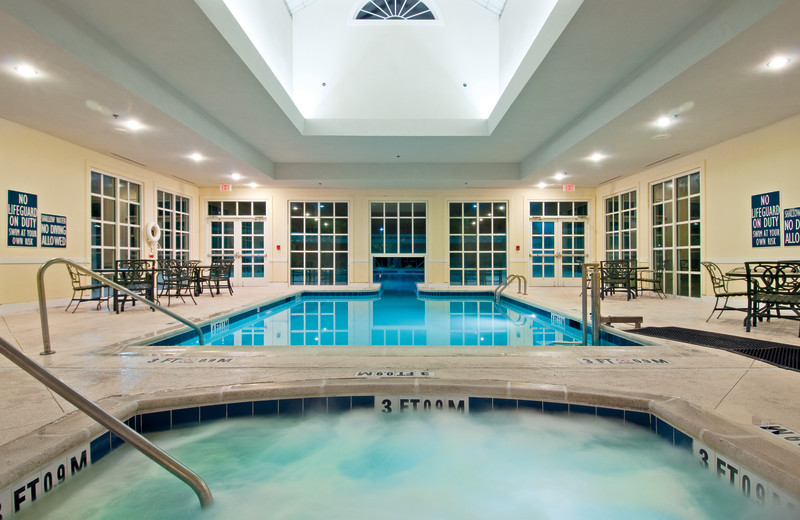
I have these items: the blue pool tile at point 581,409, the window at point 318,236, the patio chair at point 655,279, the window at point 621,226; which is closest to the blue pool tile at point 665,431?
the blue pool tile at point 581,409

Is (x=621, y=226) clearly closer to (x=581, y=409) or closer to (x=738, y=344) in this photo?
(x=738, y=344)

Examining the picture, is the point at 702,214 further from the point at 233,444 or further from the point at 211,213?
the point at 211,213

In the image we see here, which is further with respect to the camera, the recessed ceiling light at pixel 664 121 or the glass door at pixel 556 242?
the glass door at pixel 556 242

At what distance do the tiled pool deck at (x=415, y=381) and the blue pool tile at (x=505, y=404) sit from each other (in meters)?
0.04

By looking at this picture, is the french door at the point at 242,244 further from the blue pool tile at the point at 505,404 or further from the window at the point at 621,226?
the blue pool tile at the point at 505,404

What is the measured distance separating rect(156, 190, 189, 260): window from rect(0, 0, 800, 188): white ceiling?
1365 millimetres

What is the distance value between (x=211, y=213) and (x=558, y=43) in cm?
1054

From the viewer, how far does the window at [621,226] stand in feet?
32.7

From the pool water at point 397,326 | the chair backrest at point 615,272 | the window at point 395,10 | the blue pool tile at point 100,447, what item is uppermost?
the window at point 395,10

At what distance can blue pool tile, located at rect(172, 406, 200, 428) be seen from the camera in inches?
88.7

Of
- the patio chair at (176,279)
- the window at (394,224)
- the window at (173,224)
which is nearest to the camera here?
the patio chair at (176,279)

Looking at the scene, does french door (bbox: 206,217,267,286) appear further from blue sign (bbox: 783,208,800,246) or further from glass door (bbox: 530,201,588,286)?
blue sign (bbox: 783,208,800,246)

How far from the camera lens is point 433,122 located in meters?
7.61

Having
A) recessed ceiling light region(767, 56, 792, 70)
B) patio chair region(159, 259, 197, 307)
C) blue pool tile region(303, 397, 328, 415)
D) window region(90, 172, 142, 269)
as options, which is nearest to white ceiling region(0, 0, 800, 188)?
recessed ceiling light region(767, 56, 792, 70)
